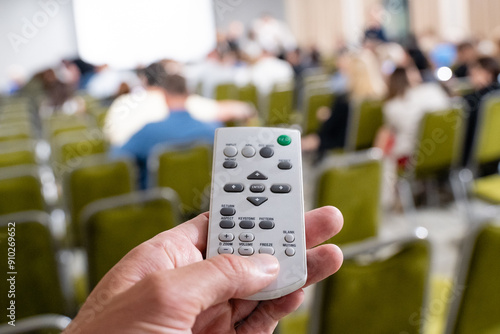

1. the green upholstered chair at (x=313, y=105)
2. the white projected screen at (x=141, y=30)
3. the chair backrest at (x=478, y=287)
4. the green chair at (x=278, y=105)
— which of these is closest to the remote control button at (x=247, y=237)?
the chair backrest at (x=478, y=287)

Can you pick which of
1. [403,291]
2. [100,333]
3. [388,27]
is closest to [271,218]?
[100,333]

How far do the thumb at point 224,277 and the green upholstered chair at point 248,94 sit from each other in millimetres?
6110

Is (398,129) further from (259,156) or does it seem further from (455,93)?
(259,156)

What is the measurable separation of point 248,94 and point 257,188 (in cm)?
602

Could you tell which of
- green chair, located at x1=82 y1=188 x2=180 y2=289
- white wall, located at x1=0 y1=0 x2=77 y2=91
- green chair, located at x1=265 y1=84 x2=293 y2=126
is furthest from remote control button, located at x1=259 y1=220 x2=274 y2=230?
white wall, located at x1=0 y1=0 x2=77 y2=91

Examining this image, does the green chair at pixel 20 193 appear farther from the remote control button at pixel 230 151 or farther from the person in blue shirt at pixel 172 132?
the remote control button at pixel 230 151

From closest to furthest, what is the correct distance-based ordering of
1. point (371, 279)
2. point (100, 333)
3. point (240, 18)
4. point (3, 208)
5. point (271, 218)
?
point (100, 333) → point (271, 218) → point (371, 279) → point (3, 208) → point (240, 18)

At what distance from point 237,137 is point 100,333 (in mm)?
417

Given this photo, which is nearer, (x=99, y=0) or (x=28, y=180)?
(x=28, y=180)

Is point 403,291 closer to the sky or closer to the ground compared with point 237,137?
closer to the ground

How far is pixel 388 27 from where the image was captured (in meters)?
12.4

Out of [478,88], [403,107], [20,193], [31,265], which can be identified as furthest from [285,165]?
[478,88]

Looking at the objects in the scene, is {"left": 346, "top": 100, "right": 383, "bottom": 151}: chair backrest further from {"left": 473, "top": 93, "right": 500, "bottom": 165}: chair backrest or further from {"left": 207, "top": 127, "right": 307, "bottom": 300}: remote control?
{"left": 207, "top": 127, "right": 307, "bottom": 300}: remote control

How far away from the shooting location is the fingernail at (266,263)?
2.66ft
